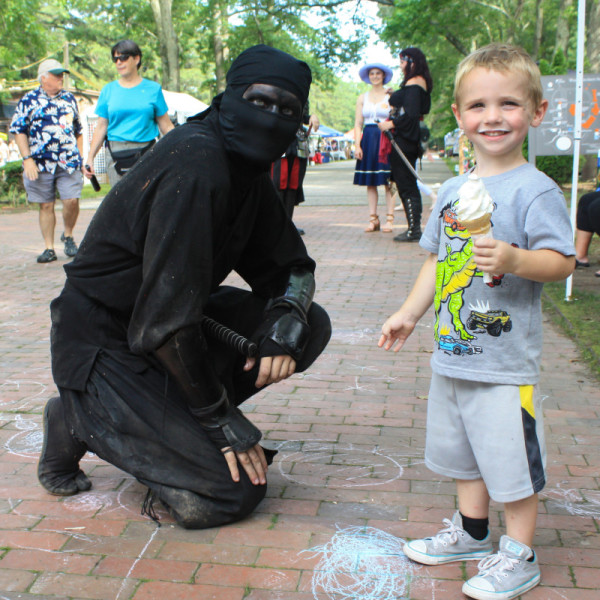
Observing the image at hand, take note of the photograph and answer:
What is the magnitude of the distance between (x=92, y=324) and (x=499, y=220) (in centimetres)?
143

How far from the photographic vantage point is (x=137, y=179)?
2.52 metres

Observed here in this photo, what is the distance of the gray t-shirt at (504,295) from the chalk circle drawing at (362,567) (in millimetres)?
632

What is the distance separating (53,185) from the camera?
8023mm

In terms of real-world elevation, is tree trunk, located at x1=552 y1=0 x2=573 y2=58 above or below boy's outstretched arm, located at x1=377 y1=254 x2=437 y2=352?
above

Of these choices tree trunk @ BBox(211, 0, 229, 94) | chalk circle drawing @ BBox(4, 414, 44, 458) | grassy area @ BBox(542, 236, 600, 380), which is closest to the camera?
chalk circle drawing @ BBox(4, 414, 44, 458)

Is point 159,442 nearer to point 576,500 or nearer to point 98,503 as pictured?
point 98,503

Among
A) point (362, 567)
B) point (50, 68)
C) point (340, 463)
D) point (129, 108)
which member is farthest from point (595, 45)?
point (362, 567)

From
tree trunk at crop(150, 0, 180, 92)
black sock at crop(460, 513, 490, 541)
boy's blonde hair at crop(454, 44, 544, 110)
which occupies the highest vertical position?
tree trunk at crop(150, 0, 180, 92)

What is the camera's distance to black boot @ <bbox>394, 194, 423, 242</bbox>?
898cm

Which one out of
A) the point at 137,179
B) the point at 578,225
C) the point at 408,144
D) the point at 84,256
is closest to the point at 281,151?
the point at 137,179

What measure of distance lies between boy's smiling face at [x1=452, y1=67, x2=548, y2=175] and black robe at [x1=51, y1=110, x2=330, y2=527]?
2.52ft

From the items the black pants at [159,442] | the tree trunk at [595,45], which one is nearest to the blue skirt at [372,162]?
the black pants at [159,442]

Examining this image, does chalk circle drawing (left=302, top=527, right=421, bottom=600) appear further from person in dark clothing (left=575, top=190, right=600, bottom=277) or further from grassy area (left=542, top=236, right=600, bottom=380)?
person in dark clothing (left=575, top=190, right=600, bottom=277)

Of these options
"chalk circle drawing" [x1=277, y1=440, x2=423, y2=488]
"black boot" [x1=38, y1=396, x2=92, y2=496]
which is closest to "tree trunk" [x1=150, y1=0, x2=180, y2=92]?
"chalk circle drawing" [x1=277, y1=440, x2=423, y2=488]
